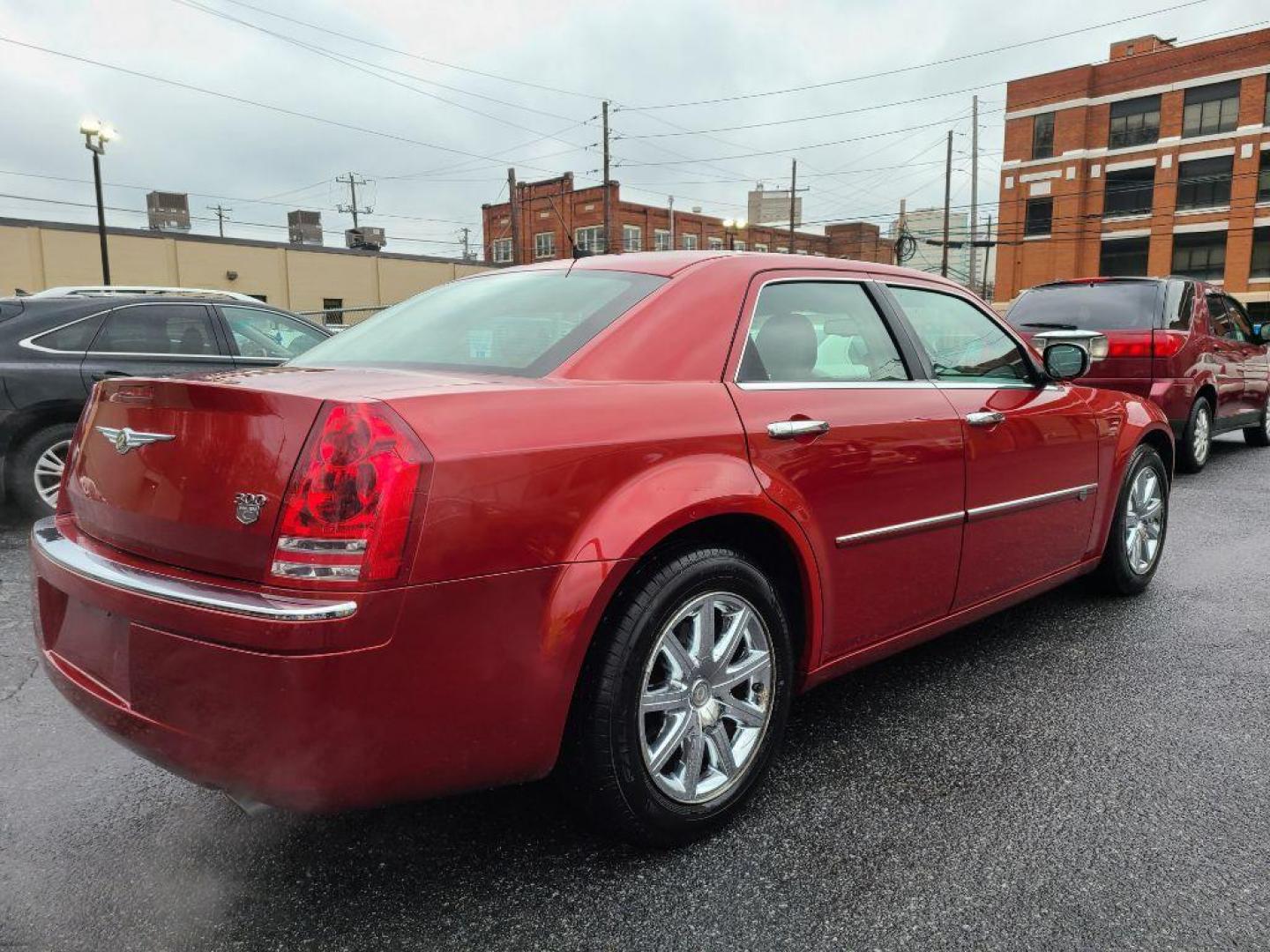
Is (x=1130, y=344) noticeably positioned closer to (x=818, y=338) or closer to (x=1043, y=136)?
(x=818, y=338)

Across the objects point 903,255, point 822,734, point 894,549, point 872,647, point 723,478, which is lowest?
point 822,734

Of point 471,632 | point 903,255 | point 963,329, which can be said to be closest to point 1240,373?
point 963,329

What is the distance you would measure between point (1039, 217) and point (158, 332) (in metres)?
48.6

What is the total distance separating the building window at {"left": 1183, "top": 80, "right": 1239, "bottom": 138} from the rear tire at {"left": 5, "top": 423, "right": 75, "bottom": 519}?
49431 mm

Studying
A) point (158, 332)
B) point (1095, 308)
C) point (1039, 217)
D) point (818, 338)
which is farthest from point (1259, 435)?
point (1039, 217)

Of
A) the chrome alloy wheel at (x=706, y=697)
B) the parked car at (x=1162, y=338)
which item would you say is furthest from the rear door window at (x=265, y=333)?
the parked car at (x=1162, y=338)

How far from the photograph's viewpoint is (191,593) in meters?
1.79

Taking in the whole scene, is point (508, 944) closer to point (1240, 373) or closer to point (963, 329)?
point (963, 329)

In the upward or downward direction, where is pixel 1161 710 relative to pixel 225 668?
downward

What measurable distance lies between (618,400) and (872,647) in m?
1.28

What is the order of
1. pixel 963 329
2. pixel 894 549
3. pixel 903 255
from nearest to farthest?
pixel 894 549 < pixel 963 329 < pixel 903 255

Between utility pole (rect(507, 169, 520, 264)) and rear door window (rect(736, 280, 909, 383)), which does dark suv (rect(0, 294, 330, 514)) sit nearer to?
rear door window (rect(736, 280, 909, 383))

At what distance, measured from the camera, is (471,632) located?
1.82m

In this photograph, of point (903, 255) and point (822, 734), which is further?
point (903, 255)
